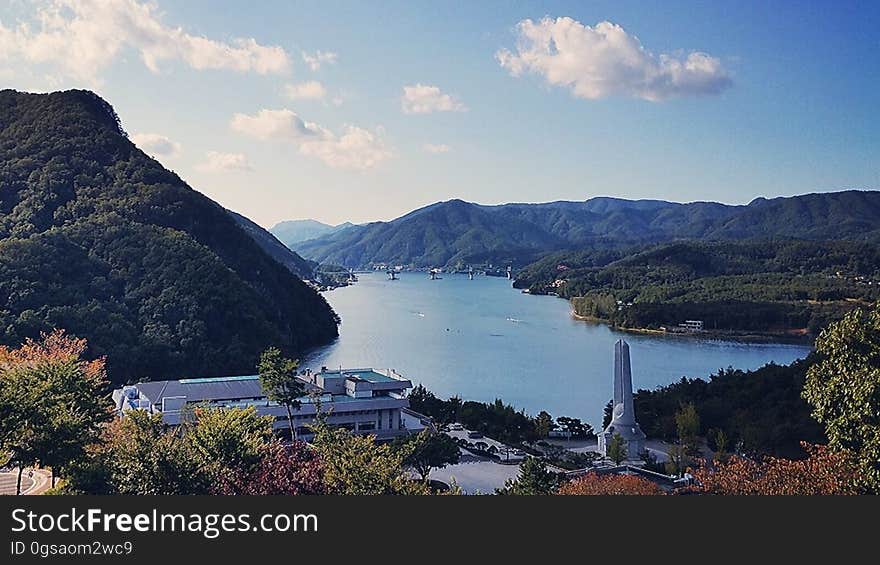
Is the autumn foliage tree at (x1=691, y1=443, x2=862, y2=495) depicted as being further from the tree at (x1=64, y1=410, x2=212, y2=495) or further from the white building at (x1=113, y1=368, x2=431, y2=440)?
the white building at (x1=113, y1=368, x2=431, y2=440)

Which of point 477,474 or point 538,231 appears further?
point 538,231

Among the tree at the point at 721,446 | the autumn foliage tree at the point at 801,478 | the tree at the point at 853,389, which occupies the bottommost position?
the tree at the point at 721,446

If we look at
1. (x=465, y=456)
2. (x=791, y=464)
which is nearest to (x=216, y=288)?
(x=465, y=456)

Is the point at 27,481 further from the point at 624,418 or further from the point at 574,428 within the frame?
the point at 574,428

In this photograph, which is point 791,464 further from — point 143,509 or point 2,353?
point 2,353

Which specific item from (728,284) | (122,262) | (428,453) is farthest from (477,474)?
(728,284)

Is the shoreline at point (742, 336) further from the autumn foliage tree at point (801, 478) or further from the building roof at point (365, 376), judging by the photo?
the autumn foliage tree at point (801, 478)

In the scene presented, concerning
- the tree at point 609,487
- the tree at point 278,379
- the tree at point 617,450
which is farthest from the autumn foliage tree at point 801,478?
the tree at point 278,379

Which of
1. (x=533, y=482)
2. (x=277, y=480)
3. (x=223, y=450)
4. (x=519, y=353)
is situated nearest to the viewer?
(x=277, y=480)
